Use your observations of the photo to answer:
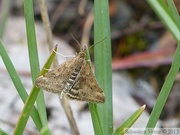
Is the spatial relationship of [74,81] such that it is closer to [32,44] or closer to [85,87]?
[85,87]

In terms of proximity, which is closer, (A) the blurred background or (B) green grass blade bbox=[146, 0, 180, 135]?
(B) green grass blade bbox=[146, 0, 180, 135]

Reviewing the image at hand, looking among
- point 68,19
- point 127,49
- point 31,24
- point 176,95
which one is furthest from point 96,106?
point 68,19

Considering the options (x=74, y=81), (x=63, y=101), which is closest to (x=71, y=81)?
(x=74, y=81)

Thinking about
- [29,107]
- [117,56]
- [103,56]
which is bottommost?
[29,107]

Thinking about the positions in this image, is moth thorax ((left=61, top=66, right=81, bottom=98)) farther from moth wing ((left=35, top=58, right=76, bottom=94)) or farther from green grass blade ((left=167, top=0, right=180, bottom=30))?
green grass blade ((left=167, top=0, right=180, bottom=30))

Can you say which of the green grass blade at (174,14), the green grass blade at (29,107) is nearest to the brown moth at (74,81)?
the green grass blade at (29,107)

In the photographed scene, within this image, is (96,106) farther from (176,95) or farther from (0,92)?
(176,95)

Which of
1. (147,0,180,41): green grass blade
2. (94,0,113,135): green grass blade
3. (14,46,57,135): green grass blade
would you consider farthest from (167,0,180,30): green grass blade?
(14,46,57,135): green grass blade
